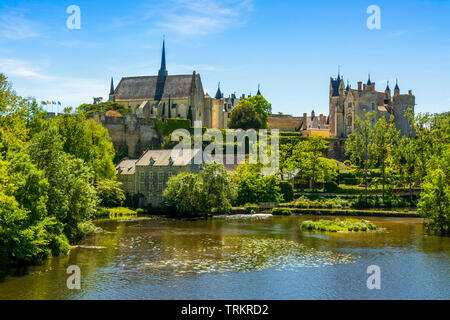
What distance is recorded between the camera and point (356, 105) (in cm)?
9112

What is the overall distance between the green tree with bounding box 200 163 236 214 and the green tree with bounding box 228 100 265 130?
129ft

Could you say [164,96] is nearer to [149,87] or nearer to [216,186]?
[149,87]

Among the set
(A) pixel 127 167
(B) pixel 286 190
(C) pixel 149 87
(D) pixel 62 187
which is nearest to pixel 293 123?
(C) pixel 149 87

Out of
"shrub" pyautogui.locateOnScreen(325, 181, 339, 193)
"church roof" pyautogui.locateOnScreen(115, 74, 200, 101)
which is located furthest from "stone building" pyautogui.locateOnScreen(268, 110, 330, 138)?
"shrub" pyautogui.locateOnScreen(325, 181, 339, 193)

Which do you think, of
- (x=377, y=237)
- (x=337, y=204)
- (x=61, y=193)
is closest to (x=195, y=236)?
(x=61, y=193)

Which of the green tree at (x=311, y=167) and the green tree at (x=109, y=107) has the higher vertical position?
the green tree at (x=109, y=107)

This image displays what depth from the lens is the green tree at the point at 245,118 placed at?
88.9 m

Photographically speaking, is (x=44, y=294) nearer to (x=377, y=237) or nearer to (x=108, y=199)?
(x=377, y=237)

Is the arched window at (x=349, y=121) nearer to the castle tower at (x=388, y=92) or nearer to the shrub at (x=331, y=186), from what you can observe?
the castle tower at (x=388, y=92)

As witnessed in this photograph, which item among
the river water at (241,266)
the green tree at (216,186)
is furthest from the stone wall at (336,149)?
the river water at (241,266)

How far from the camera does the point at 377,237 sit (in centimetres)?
3716

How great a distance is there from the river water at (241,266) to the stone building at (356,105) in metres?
53.9

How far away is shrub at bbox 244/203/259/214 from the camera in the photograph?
176 ft
